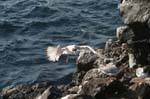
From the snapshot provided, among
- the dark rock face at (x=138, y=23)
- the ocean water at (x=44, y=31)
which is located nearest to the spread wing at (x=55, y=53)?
the ocean water at (x=44, y=31)

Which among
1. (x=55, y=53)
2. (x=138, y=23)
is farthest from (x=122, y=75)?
(x=55, y=53)

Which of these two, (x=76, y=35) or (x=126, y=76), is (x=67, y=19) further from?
(x=126, y=76)

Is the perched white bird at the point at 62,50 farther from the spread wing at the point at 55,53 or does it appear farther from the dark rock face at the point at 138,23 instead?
the dark rock face at the point at 138,23

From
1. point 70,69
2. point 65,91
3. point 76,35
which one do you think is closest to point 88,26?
point 76,35

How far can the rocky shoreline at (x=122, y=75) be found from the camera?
14.1 m

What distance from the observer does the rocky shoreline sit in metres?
14.1

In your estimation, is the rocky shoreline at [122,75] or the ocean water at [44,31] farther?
the ocean water at [44,31]

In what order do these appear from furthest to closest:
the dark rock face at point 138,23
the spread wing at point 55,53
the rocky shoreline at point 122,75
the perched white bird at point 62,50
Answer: the spread wing at point 55,53 < the perched white bird at point 62,50 < the dark rock face at point 138,23 < the rocky shoreline at point 122,75

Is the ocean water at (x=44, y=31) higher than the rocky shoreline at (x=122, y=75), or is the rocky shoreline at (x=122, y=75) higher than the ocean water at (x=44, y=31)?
the rocky shoreline at (x=122, y=75)

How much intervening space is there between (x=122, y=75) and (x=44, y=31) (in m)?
8.22

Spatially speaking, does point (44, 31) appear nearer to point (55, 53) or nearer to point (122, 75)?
point (55, 53)

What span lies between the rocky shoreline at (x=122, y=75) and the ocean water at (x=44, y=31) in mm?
2191

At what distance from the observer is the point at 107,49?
18.6 m

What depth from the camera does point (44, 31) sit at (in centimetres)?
2302
